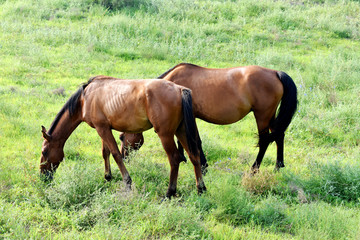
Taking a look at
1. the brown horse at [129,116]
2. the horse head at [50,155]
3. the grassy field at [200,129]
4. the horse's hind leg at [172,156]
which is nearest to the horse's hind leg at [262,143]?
the grassy field at [200,129]

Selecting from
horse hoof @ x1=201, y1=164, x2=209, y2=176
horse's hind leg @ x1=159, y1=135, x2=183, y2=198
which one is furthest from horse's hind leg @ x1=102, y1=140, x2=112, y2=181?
horse hoof @ x1=201, y1=164, x2=209, y2=176

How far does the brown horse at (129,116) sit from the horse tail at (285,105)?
1.72m

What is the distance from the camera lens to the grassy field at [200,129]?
4906mm

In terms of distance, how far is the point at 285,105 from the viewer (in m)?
6.64

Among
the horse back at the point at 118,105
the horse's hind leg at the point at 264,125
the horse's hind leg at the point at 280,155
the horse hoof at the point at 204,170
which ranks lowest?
the horse hoof at the point at 204,170

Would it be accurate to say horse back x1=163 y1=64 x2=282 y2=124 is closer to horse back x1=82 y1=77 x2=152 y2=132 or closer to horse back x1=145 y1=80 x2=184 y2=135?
horse back x1=145 y1=80 x2=184 y2=135

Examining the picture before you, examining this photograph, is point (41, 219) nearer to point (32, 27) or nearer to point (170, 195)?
point (170, 195)

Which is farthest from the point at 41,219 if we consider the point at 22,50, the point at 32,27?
the point at 32,27

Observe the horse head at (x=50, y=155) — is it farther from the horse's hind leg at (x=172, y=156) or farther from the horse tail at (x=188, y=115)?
the horse tail at (x=188, y=115)

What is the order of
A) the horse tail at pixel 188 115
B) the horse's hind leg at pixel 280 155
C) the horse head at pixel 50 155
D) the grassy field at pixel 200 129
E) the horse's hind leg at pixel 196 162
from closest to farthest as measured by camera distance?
the grassy field at pixel 200 129 < the horse tail at pixel 188 115 < the horse's hind leg at pixel 196 162 < the horse head at pixel 50 155 < the horse's hind leg at pixel 280 155

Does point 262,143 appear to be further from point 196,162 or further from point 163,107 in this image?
point 163,107

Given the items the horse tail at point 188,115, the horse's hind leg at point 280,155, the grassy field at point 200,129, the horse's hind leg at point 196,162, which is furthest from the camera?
Result: the horse's hind leg at point 280,155

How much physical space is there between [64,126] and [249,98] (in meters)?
3.09

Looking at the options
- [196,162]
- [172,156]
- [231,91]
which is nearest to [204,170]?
[196,162]
